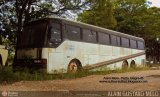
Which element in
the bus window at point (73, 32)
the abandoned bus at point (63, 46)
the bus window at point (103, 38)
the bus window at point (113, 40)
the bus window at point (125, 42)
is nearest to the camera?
the abandoned bus at point (63, 46)

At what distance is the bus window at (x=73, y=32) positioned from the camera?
1745 cm

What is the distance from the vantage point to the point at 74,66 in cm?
1783

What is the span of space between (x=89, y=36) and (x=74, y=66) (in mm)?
2439

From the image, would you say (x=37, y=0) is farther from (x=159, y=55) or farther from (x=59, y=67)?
(x=159, y=55)

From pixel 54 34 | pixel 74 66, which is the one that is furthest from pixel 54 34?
pixel 74 66

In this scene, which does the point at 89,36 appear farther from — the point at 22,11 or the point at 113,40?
the point at 22,11

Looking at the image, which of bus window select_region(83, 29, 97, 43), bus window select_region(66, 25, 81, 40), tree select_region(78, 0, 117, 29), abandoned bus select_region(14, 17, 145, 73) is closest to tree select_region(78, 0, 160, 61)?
tree select_region(78, 0, 117, 29)

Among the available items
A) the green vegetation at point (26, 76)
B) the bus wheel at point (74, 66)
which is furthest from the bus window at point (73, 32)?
the green vegetation at point (26, 76)

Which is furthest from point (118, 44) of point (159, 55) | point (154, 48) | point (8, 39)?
point (159, 55)

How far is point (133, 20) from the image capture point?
40.4 m

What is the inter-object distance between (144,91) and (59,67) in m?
6.76

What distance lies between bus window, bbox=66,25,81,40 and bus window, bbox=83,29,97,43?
657mm

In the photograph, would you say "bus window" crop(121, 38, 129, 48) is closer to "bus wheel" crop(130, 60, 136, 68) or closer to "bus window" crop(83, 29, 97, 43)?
"bus wheel" crop(130, 60, 136, 68)

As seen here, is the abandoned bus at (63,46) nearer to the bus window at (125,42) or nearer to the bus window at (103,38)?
the bus window at (103,38)
